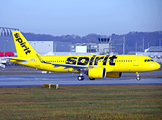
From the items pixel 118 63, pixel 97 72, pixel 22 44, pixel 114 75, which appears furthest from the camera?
pixel 22 44

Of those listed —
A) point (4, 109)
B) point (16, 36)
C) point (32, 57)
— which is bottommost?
point (4, 109)

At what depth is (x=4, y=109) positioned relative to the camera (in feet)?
56.2

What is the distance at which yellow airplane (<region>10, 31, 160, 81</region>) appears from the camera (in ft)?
141

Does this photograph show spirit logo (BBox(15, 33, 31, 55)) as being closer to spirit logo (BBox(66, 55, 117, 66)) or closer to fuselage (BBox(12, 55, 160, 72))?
fuselage (BBox(12, 55, 160, 72))

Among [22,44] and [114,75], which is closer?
[114,75]

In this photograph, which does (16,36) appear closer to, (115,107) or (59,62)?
(59,62)

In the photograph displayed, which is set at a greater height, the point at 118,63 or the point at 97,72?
the point at 118,63

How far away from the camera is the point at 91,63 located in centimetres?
4425

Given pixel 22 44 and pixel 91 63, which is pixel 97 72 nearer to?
pixel 91 63

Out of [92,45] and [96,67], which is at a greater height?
[92,45]

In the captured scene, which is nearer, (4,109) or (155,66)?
(4,109)

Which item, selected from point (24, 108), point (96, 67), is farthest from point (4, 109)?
point (96, 67)

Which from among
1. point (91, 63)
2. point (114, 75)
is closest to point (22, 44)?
point (91, 63)

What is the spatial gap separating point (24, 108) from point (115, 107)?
17.6 feet
